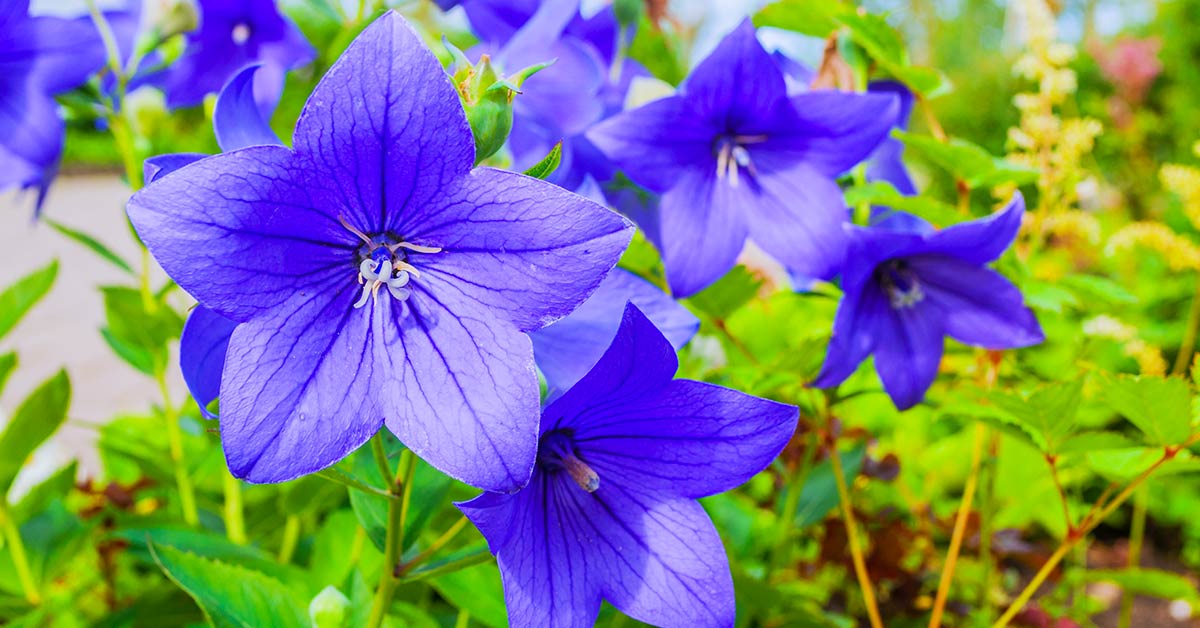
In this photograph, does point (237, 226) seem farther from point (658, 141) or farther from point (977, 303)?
point (977, 303)

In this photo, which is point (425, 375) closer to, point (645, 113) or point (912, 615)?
point (645, 113)

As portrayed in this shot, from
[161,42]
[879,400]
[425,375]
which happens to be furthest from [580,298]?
[879,400]

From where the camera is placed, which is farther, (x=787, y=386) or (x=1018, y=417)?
(x=787, y=386)

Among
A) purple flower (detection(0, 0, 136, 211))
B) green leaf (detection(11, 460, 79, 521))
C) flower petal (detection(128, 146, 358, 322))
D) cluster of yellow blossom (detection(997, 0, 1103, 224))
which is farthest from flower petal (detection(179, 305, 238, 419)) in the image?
cluster of yellow blossom (detection(997, 0, 1103, 224))

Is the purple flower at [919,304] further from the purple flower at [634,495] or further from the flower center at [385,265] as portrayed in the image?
the flower center at [385,265]

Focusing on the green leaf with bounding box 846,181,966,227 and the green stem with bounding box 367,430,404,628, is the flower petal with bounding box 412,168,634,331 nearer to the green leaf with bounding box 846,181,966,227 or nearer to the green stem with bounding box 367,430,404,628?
the green stem with bounding box 367,430,404,628

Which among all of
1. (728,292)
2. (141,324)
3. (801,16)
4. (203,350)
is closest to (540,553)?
(203,350)
